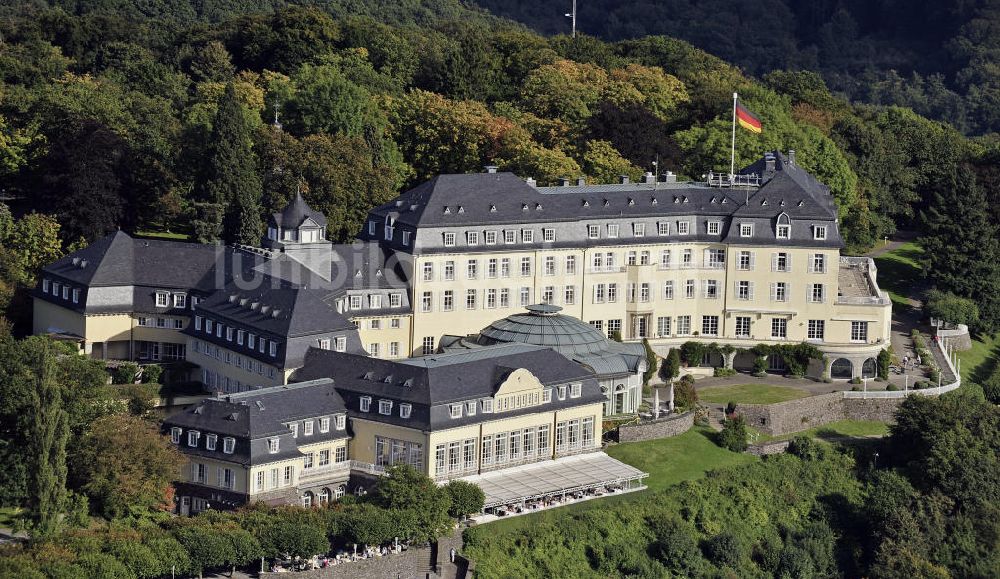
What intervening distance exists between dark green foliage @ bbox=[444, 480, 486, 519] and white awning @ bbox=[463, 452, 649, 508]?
915 mm

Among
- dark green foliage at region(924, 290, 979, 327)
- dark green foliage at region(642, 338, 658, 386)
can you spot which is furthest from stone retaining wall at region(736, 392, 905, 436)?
dark green foliage at region(924, 290, 979, 327)

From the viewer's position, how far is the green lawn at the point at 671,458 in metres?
98.5

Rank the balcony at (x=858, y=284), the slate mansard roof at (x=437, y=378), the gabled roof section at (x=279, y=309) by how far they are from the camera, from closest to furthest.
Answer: the slate mansard roof at (x=437, y=378), the gabled roof section at (x=279, y=309), the balcony at (x=858, y=284)

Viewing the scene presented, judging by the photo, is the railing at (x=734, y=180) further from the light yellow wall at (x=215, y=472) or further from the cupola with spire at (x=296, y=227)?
the light yellow wall at (x=215, y=472)

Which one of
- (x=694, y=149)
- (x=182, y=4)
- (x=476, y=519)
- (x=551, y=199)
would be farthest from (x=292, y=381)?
(x=182, y=4)

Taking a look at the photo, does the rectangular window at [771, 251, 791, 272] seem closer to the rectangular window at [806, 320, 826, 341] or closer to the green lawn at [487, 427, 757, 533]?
the rectangular window at [806, 320, 826, 341]

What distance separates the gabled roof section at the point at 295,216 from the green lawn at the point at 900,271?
4686 cm

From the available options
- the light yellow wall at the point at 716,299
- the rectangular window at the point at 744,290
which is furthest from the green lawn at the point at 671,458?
the rectangular window at the point at 744,290

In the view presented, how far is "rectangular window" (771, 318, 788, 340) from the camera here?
118062 mm

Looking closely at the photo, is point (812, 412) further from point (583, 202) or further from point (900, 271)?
point (900, 271)

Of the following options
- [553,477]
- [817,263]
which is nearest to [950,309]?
[817,263]

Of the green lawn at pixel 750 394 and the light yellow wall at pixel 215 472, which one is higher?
the green lawn at pixel 750 394

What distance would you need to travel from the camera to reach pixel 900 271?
144 metres

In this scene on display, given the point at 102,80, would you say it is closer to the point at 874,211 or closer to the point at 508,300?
the point at 508,300
